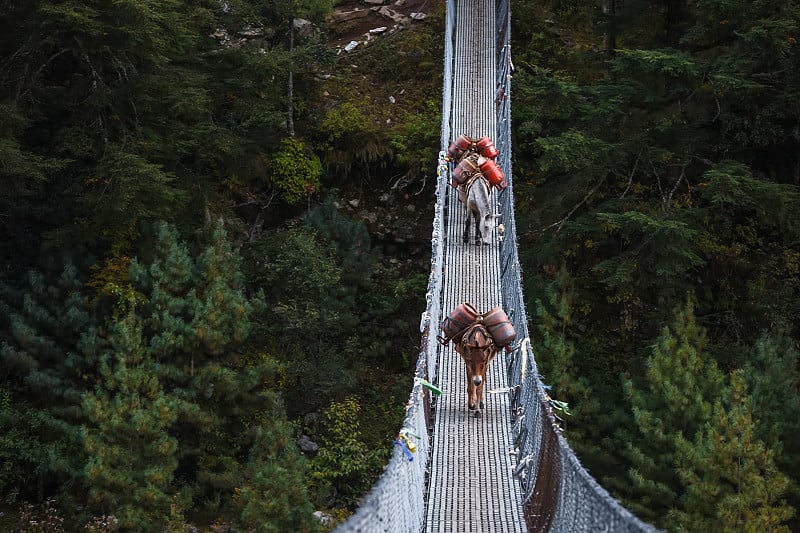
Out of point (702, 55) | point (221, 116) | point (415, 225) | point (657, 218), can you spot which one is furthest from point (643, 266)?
point (221, 116)

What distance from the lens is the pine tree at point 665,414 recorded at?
946 centimetres

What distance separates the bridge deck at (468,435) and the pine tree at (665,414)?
2.03 metres

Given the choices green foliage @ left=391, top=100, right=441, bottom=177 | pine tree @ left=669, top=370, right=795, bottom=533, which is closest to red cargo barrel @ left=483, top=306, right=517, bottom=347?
pine tree @ left=669, top=370, right=795, bottom=533

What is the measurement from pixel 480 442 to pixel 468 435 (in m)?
0.14

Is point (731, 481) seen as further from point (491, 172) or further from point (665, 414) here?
point (491, 172)

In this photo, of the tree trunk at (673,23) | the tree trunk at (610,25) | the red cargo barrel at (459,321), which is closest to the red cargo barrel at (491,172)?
the red cargo barrel at (459,321)

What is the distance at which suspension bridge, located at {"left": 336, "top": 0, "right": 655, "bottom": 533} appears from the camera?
16.9 feet

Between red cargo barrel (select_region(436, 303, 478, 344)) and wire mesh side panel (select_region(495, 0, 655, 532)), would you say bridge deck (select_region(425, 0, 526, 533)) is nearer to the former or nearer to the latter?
wire mesh side panel (select_region(495, 0, 655, 532))

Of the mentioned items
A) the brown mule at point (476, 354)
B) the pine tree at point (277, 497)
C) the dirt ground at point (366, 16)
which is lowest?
the pine tree at point (277, 497)

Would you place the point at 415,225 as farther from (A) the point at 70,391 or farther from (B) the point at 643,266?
(A) the point at 70,391

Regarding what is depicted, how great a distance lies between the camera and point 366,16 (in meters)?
17.7

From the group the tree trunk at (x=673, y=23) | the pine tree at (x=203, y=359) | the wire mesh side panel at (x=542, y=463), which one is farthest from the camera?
the tree trunk at (x=673, y=23)

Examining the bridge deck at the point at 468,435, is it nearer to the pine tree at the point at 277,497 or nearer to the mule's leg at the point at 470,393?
the mule's leg at the point at 470,393

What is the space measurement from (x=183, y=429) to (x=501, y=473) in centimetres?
561
